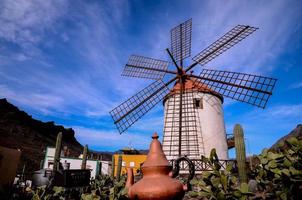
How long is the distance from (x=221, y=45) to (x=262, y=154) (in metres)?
11.2

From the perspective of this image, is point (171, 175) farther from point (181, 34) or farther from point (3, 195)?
point (181, 34)

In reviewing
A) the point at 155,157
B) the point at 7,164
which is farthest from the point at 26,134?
the point at 155,157

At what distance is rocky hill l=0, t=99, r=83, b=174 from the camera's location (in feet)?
71.6

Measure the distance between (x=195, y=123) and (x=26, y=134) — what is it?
2161cm

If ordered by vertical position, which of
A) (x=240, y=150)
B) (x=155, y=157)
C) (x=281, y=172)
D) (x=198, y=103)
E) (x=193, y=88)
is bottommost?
(x=281, y=172)

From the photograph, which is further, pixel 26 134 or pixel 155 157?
pixel 26 134

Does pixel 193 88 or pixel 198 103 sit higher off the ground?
pixel 193 88

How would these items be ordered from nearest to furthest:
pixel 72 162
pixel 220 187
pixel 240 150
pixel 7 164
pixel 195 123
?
A: pixel 220 187, pixel 240 150, pixel 195 123, pixel 7 164, pixel 72 162

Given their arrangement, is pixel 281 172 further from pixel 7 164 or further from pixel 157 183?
pixel 7 164

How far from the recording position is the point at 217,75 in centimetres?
1160

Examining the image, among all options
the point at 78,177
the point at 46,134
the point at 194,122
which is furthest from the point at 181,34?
the point at 46,134

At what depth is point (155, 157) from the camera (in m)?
2.39

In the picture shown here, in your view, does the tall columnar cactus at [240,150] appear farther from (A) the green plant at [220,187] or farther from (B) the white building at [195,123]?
(B) the white building at [195,123]

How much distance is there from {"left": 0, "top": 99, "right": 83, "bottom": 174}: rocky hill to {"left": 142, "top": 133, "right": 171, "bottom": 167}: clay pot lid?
69.3 ft
